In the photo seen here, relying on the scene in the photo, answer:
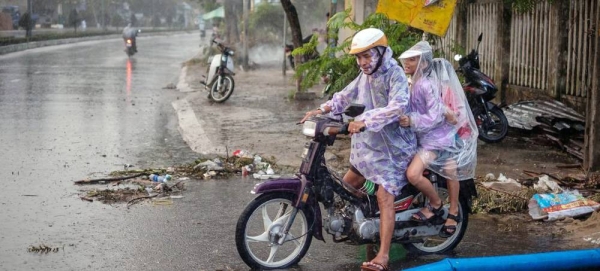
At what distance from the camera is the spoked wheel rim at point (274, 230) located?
577 centimetres

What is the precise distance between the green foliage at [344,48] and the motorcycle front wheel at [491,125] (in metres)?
1.31

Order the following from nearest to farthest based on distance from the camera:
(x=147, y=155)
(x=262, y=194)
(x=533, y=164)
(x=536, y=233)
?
(x=262, y=194), (x=536, y=233), (x=533, y=164), (x=147, y=155)

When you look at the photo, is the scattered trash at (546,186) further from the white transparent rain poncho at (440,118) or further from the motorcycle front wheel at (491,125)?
the motorcycle front wheel at (491,125)

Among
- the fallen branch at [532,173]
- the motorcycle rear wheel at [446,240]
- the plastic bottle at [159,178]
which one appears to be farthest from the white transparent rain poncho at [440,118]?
the plastic bottle at [159,178]

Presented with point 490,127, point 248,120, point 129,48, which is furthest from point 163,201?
point 129,48

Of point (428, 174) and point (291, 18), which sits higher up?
point (291, 18)

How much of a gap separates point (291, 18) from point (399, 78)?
34.7ft

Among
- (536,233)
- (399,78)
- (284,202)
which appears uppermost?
(399,78)

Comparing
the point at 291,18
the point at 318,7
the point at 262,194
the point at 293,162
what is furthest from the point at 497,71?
the point at 318,7

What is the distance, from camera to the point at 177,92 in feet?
64.4

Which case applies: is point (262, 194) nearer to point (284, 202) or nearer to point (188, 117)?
point (284, 202)

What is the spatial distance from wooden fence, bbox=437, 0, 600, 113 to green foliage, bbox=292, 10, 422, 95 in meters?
0.78

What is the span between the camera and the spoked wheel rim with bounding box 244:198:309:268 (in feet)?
18.9

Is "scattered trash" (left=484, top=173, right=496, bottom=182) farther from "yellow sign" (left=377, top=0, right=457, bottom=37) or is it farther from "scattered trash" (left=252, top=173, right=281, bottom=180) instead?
"scattered trash" (left=252, top=173, right=281, bottom=180)
